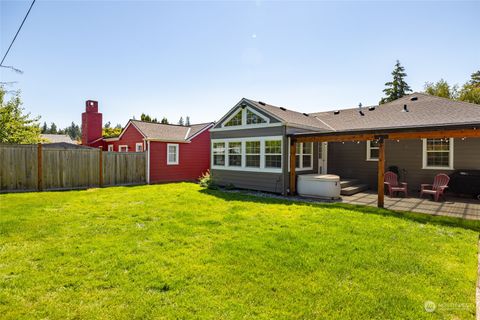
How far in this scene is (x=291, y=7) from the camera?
824cm

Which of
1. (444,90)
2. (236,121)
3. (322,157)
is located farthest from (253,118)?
(444,90)

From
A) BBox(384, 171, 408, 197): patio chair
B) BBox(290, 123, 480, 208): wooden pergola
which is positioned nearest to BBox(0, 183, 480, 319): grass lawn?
BBox(290, 123, 480, 208): wooden pergola

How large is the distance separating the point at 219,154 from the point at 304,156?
15.5 feet

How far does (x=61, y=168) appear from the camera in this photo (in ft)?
40.2

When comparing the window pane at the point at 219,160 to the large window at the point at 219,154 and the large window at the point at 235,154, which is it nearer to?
the large window at the point at 219,154

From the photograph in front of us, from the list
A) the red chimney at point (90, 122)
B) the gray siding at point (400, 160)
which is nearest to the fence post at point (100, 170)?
the red chimney at point (90, 122)

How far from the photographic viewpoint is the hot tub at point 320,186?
9828 millimetres

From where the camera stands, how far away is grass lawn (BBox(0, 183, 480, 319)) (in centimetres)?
283

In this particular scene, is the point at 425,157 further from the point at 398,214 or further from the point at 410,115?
the point at 398,214

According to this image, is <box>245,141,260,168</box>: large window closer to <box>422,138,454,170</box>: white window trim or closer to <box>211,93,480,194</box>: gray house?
<box>211,93,480,194</box>: gray house

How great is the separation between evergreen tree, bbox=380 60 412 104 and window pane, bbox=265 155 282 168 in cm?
3124

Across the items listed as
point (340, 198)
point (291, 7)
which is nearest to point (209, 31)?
point (291, 7)

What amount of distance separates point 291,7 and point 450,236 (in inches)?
306

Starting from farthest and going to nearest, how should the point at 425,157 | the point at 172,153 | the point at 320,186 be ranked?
the point at 172,153
the point at 425,157
the point at 320,186
